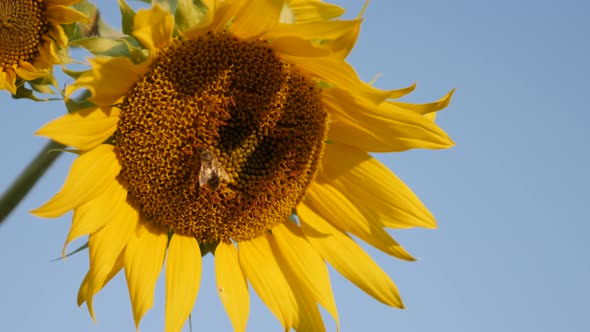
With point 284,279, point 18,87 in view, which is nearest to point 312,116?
point 284,279

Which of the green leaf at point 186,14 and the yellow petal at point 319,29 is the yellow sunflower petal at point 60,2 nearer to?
the green leaf at point 186,14

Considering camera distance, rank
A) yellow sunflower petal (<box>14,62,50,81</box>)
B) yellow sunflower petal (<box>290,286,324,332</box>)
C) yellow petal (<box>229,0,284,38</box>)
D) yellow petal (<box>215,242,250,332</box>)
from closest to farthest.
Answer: yellow petal (<box>229,0,284,38</box>) → yellow petal (<box>215,242,250,332</box>) → yellow sunflower petal (<box>290,286,324,332</box>) → yellow sunflower petal (<box>14,62,50,81</box>)

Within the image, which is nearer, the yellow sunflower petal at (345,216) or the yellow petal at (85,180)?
the yellow petal at (85,180)

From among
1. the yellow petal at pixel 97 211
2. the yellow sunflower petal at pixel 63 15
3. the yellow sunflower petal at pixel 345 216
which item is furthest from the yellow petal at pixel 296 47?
the yellow sunflower petal at pixel 63 15

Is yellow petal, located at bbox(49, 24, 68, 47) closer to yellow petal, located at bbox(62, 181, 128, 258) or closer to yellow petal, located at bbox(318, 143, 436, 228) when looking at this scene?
yellow petal, located at bbox(62, 181, 128, 258)

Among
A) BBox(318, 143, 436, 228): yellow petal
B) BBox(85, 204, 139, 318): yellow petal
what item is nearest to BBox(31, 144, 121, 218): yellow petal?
BBox(85, 204, 139, 318): yellow petal

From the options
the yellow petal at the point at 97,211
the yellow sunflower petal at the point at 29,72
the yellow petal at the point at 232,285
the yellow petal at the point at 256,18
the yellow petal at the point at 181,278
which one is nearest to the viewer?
the yellow petal at the point at 256,18

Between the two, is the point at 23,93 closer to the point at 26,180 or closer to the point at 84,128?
the point at 26,180

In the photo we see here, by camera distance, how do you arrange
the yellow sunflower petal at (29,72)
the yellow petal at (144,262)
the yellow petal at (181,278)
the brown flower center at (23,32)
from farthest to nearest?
the brown flower center at (23,32)
the yellow sunflower petal at (29,72)
the yellow petal at (181,278)
the yellow petal at (144,262)
